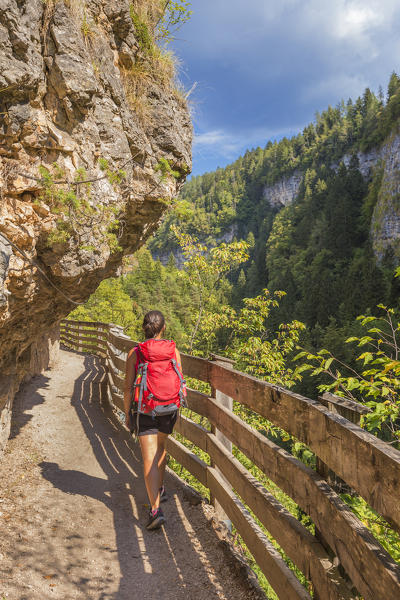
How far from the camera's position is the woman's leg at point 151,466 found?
3.21m

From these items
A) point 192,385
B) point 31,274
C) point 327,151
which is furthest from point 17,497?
point 327,151

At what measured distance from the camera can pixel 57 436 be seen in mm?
5840

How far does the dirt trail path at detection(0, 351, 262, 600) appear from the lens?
8.22 ft

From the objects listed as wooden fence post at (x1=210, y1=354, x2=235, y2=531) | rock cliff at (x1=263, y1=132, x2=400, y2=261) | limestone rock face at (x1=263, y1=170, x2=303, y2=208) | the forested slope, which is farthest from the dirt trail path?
limestone rock face at (x1=263, y1=170, x2=303, y2=208)

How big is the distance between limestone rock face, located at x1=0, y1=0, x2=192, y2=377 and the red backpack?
1.66 m

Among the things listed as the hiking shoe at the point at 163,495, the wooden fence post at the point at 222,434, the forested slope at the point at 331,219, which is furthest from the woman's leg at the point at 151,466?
the forested slope at the point at 331,219

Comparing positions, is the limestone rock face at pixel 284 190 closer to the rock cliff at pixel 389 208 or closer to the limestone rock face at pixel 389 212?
the rock cliff at pixel 389 208

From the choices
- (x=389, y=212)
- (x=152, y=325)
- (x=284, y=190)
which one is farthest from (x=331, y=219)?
(x=152, y=325)

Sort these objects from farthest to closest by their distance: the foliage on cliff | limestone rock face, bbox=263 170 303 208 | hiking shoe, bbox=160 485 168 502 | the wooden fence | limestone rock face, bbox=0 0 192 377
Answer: limestone rock face, bbox=263 170 303 208
the foliage on cliff
limestone rock face, bbox=0 0 192 377
hiking shoe, bbox=160 485 168 502
the wooden fence

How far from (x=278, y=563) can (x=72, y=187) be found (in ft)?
14.5

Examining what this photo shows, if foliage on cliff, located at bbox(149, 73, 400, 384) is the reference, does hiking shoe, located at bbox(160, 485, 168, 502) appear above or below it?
below

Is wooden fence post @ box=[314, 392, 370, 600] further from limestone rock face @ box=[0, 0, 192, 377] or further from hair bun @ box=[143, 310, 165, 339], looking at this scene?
limestone rock face @ box=[0, 0, 192, 377]

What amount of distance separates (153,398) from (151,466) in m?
0.63

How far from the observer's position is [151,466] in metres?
3.26
